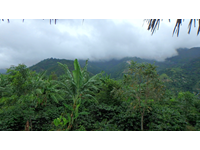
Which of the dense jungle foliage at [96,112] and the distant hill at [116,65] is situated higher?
the distant hill at [116,65]

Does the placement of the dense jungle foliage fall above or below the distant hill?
below

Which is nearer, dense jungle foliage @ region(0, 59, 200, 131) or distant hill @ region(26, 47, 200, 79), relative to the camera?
dense jungle foliage @ region(0, 59, 200, 131)

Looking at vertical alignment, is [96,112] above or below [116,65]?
below

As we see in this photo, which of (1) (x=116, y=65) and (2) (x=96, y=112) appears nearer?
(2) (x=96, y=112)

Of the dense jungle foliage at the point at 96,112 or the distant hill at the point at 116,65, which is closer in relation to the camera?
the dense jungle foliage at the point at 96,112
